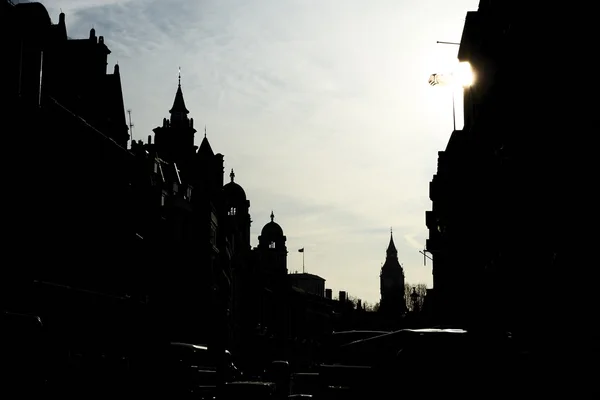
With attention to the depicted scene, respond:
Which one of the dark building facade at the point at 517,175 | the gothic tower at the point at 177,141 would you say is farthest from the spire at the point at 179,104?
the dark building facade at the point at 517,175

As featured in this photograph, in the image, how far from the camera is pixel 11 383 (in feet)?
71.9

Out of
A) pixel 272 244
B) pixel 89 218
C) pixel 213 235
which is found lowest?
pixel 89 218

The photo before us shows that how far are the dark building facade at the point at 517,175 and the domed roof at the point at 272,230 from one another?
102 meters

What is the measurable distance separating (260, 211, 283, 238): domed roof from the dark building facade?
102029 millimetres

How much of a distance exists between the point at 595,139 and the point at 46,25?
74.3ft

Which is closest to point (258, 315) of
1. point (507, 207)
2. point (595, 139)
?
point (507, 207)

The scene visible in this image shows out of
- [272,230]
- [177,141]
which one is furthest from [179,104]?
[272,230]

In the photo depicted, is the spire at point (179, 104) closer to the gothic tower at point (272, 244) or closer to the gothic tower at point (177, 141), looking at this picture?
the gothic tower at point (177, 141)

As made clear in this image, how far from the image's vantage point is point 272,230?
529 feet

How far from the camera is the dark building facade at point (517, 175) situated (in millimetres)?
30797

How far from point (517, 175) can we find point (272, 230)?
12354 centimetres

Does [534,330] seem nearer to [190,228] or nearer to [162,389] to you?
[162,389]

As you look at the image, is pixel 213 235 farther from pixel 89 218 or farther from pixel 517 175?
pixel 517 175

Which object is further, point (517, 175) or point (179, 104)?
point (179, 104)
